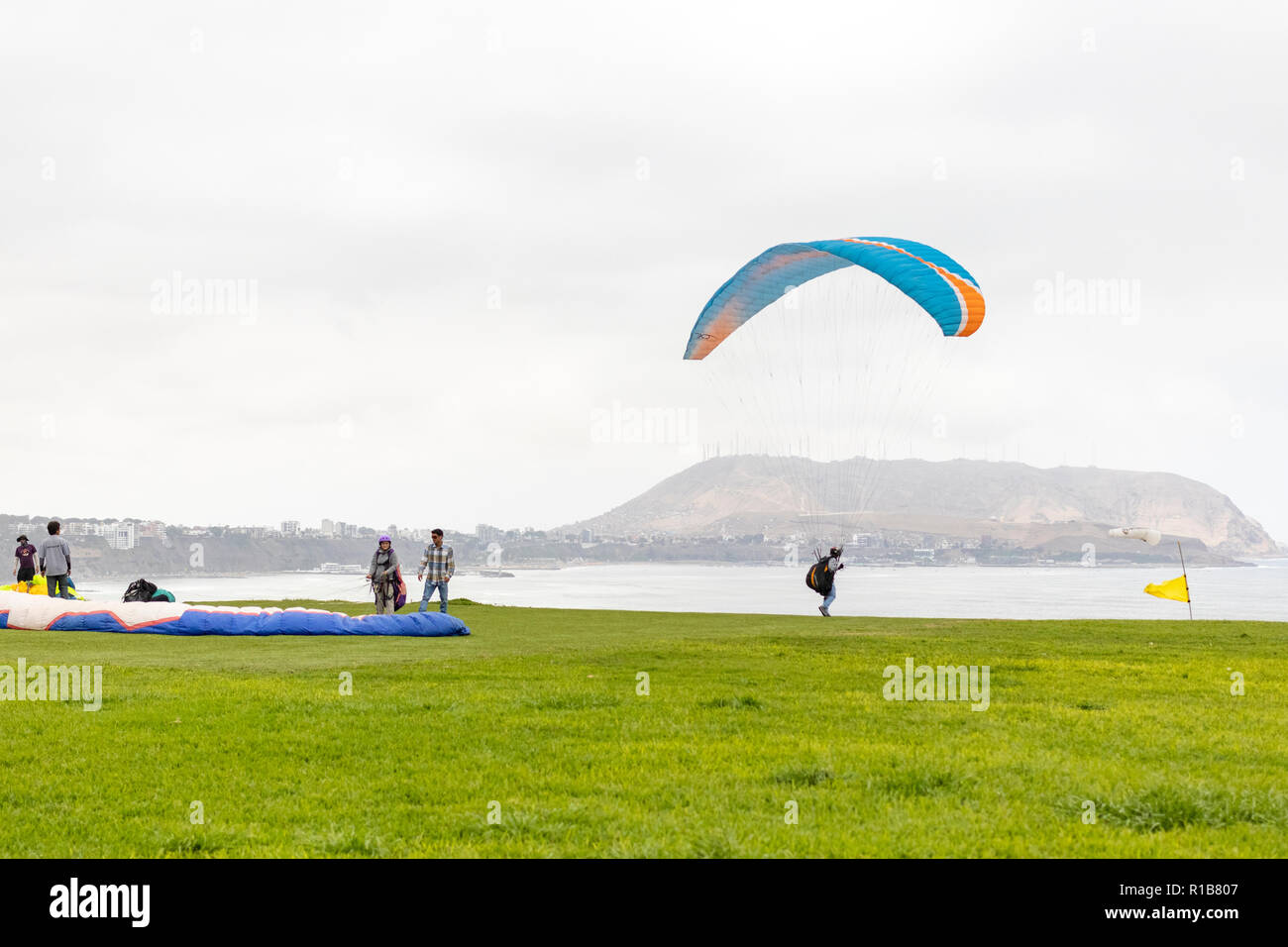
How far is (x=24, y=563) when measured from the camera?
1104 inches

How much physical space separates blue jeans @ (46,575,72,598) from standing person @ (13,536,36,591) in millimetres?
1219

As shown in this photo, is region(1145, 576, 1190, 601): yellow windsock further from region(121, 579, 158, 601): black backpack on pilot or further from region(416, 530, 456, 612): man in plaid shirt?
region(121, 579, 158, 601): black backpack on pilot

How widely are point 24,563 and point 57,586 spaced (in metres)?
1.87

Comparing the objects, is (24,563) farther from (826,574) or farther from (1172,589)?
(1172,589)

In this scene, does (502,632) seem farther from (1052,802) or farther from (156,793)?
(1052,802)

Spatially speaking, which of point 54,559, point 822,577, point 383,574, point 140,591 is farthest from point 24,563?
point 822,577

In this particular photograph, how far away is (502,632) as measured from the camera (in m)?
24.1

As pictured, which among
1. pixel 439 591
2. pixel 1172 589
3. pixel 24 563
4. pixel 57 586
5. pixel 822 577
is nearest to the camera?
pixel 439 591

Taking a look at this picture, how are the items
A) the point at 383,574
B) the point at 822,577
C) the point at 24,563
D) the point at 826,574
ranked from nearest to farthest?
the point at 383,574 → the point at 24,563 → the point at 826,574 → the point at 822,577

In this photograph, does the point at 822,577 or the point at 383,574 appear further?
the point at 822,577

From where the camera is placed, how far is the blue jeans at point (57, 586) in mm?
26609

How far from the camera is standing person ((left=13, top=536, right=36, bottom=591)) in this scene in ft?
92.0

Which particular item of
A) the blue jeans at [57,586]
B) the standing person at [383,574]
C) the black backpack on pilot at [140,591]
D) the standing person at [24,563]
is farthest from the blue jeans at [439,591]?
the standing person at [24,563]
